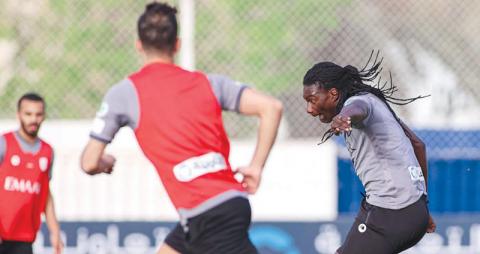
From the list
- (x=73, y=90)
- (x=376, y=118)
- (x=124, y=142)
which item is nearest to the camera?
(x=376, y=118)

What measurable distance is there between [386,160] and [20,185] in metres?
3.60

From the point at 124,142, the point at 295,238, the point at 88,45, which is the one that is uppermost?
the point at 88,45

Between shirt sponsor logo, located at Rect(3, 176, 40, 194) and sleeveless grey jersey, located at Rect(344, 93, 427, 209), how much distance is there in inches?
134

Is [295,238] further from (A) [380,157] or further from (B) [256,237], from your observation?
(A) [380,157]

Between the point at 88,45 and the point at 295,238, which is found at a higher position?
the point at 88,45

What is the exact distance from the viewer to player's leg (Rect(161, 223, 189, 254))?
5.79 metres

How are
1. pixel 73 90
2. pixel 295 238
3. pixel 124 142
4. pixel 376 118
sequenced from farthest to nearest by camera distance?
pixel 73 90, pixel 124 142, pixel 295 238, pixel 376 118

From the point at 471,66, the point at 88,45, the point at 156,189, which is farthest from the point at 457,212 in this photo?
the point at 88,45

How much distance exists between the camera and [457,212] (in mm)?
12602

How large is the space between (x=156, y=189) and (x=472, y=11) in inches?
156

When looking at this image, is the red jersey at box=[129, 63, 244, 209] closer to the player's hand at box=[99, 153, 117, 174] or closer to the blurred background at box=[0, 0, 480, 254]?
the player's hand at box=[99, 153, 117, 174]

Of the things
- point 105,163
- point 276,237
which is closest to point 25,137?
point 276,237

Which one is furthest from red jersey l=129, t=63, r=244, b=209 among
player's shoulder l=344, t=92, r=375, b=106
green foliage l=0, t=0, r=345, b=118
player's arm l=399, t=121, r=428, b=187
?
green foliage l=0, t=0, r=345, b=118

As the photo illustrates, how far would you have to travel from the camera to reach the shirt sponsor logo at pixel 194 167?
550 centimetres
